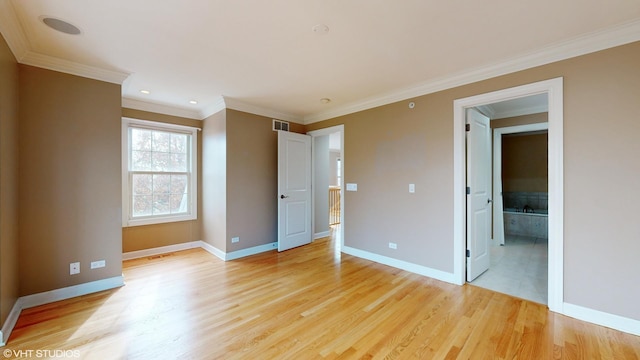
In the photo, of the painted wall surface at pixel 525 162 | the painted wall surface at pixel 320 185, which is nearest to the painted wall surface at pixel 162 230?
the painted wall surface at pixel 320 185

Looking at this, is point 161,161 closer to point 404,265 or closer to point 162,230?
point 162,230

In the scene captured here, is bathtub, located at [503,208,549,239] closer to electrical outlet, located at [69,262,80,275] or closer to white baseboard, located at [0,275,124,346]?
white baseboard, located at [0,275,124,346]

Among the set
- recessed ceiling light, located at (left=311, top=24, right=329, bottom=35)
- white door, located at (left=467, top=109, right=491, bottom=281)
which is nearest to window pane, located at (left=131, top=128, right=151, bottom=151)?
recessed ceiling light, located at (left=311, top=24, right=329, bottom=35)

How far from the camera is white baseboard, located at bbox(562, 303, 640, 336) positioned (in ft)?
6.68

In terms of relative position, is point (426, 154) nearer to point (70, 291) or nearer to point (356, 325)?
point (356, 325)

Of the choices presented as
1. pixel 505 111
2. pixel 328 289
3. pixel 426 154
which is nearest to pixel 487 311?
pixel 328 289

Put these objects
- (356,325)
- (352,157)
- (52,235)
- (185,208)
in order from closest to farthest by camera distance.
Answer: (356,325) < (52,235) < (352,157) < (185,208)

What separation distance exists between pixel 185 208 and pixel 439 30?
462 cm

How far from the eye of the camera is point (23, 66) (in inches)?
97.1

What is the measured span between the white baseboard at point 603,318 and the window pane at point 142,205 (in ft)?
18.0

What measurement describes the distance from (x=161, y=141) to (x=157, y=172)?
1.78ft

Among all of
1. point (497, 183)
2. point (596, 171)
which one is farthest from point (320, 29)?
point (497, 183)

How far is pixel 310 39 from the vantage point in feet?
7.32

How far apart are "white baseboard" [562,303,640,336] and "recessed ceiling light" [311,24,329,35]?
3301 millimetres
